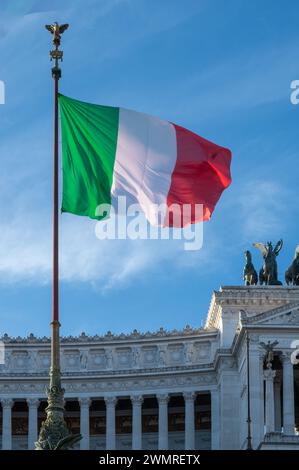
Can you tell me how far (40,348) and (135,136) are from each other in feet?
248

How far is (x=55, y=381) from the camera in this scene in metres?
49.0

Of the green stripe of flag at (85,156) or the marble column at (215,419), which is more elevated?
the green stripe of flag at (85,156)

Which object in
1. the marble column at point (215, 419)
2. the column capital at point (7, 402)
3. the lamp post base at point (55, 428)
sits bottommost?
the lamp post base at point (55, 428)

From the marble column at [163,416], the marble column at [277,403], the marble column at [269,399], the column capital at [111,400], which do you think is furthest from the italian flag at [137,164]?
the column capital at [111,400]

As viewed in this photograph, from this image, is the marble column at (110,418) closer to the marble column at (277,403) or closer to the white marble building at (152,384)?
the white marble building at (152,384)

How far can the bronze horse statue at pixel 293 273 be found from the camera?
4990 inches

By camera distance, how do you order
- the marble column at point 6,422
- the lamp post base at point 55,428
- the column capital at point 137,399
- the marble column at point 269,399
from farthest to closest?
Answer: the marble column at point 6,422
the column capital at point 137,399
the marble column at point 269,399
the lamp post base at point 55,428

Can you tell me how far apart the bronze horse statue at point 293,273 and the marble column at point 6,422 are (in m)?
30.4

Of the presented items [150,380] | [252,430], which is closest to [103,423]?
[150,380]

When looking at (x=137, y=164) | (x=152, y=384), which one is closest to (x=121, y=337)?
(x=152, y=384)

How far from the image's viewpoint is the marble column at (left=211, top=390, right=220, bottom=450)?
12256 centimetres

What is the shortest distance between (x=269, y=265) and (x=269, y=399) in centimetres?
1831

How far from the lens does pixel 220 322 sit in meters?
125
